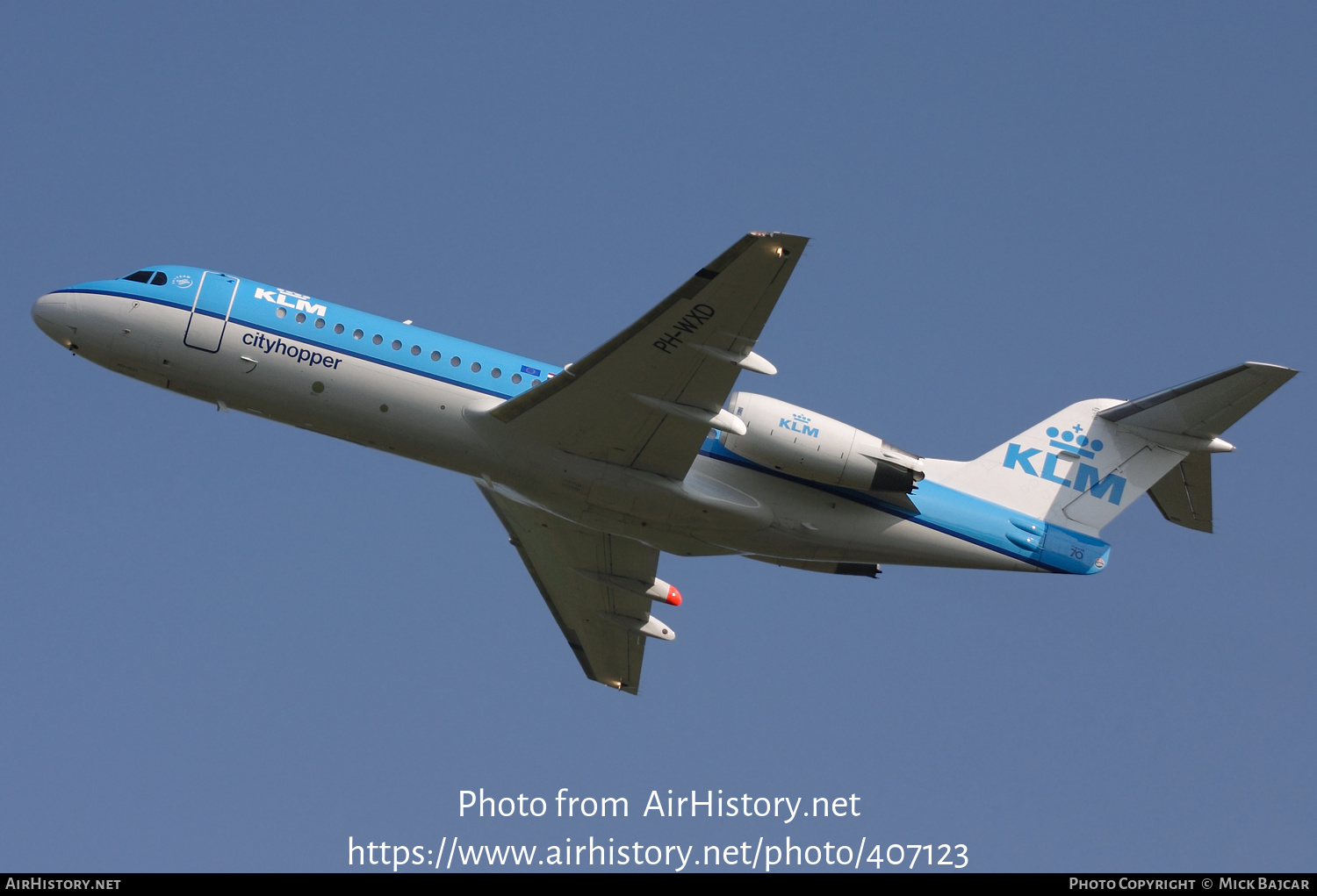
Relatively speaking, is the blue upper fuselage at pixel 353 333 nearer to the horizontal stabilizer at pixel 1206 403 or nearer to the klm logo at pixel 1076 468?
the klm logo at pixel 1076 468

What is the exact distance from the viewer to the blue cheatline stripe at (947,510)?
24.8 m

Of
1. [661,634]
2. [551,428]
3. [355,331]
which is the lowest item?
[661,634]

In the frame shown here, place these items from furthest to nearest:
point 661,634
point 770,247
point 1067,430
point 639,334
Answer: point 661,634 < point 1067,430 < point 639,334 < point 770,247

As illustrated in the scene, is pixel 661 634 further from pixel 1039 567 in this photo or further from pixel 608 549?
pixel 1039 567

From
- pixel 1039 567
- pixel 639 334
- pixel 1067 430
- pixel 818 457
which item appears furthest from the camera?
pixel 1067 430

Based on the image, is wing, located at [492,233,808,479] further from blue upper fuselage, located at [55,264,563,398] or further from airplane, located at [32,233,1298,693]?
blue upper fuselage, located at [55,264,563,398]

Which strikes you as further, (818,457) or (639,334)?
(818,457)

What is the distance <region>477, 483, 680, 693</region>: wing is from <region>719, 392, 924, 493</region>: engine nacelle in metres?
5.65

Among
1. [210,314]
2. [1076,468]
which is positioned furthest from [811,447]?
[210,314]

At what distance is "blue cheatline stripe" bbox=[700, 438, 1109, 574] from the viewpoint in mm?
24797

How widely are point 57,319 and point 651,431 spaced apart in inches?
476

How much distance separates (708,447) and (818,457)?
2269 millimetres

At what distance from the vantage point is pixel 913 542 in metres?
25.2

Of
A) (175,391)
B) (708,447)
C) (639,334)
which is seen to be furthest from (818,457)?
(175,391)
